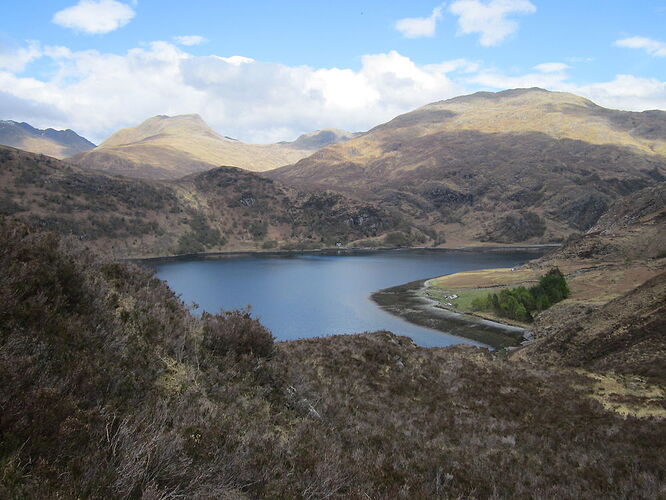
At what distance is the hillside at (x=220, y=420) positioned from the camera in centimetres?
411

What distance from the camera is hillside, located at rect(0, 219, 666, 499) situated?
13.5ft

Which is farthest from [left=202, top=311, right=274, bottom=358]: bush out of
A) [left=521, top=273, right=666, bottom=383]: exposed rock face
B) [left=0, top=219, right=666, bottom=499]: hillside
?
[left=521, top=273, right=666, bottom=383]: exposed rock face

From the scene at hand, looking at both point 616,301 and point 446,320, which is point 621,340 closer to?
point 616,301

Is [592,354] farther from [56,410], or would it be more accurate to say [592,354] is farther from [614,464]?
[56,410]

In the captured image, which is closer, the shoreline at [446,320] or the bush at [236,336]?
the bush at [236,336]

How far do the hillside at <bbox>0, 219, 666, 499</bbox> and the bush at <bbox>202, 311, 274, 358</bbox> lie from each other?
0.04 metres

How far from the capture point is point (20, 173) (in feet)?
496

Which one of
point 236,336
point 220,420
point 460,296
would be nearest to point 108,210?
point 460,296

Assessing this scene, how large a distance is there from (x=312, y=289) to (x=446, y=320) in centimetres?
3458

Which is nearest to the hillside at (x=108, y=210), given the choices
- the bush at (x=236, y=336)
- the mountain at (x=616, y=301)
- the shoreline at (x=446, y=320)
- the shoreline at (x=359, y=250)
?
the shoreline at (x=359, y=250)

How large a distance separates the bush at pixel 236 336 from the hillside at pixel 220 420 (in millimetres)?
39

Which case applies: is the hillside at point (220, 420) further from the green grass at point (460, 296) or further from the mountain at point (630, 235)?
the mountain at point (630, 235)

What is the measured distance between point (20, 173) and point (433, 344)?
552ft

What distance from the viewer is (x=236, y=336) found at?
10305 millimetres
